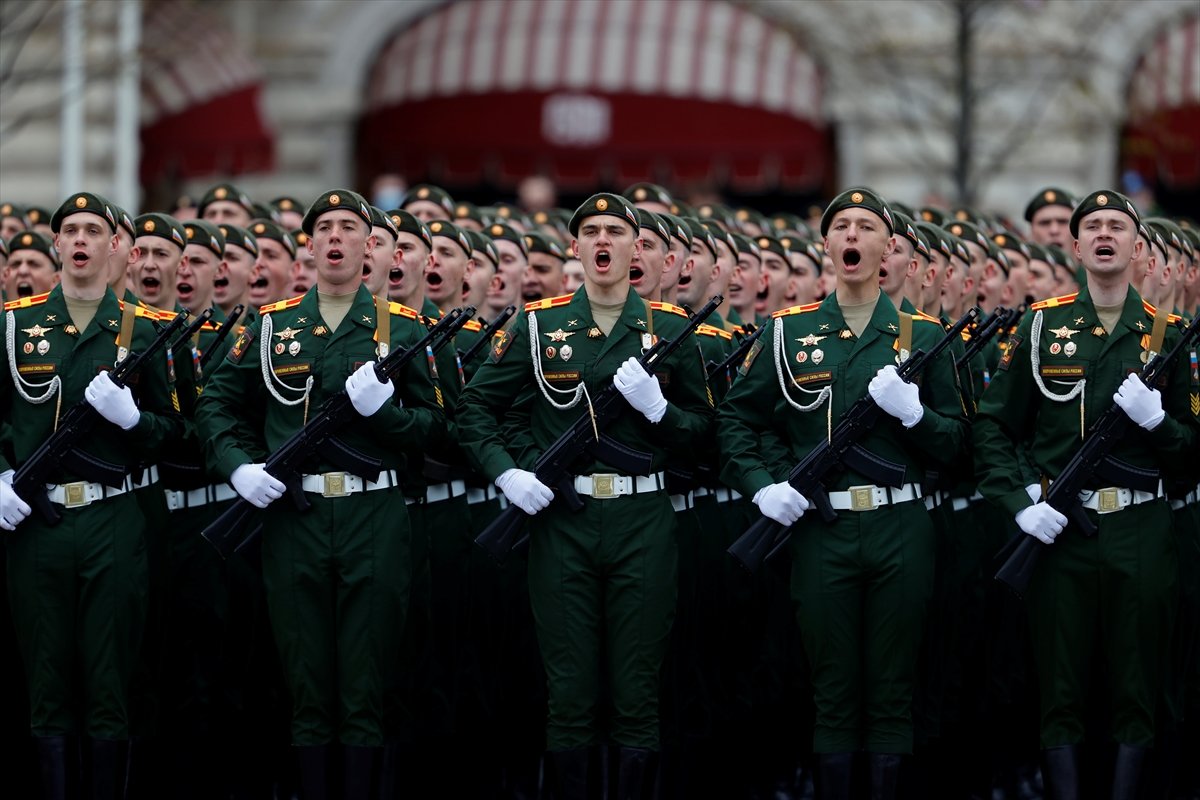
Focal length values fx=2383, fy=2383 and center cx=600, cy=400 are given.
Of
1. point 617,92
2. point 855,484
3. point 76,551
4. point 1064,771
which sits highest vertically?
point 617,92

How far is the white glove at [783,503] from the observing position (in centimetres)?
788

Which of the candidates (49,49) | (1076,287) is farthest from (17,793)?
(49,49)

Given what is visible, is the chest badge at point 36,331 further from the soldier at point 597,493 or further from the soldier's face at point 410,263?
the soldier at point 597,493

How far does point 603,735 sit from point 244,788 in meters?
1.79

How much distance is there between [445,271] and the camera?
385 inches

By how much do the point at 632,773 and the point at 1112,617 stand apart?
5.53 ft

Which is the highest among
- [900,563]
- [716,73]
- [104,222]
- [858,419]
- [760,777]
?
[716,73]

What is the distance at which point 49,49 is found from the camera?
1903 centimetres

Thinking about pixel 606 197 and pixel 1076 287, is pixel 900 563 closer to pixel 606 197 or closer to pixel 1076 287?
pixel 606 197

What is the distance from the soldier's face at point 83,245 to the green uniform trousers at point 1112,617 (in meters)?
3.50

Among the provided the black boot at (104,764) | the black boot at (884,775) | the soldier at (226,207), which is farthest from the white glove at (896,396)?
the soldier at (226,207)

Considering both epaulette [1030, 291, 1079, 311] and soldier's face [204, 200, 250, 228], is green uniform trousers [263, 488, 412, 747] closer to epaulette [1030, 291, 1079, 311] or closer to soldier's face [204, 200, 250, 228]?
epaulette [1030, 291, 1079, 311]

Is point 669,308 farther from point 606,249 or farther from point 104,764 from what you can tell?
point 104,764

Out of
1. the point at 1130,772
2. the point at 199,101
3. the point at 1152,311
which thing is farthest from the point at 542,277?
the point at 199,101
